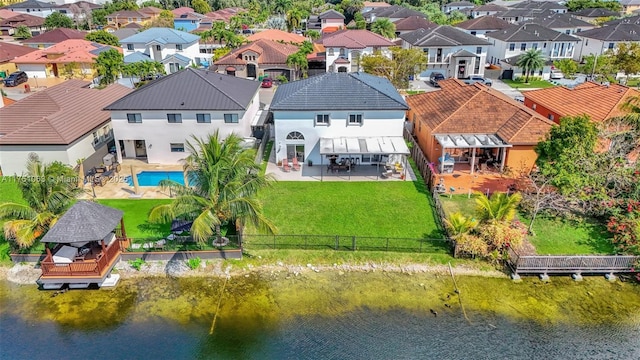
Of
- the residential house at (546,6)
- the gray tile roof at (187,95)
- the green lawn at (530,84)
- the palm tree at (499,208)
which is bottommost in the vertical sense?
the green lawn at (530,84)

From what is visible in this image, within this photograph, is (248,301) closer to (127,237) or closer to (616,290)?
(127,237)

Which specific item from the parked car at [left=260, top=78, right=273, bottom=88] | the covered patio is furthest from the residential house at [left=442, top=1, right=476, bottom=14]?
the covered patio

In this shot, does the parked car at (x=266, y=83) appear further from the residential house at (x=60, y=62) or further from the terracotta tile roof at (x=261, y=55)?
the residential house at (x=60, y=62)

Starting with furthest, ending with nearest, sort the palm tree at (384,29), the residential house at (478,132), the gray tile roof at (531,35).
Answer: the palm tree at (384,29), the gray tile roof at (531,35), the residential house at (478,132)

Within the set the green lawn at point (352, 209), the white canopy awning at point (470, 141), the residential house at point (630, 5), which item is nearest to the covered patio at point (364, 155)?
the green lawn at point (352, 209)

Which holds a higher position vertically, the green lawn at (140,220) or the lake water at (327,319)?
the green lawn at (140,220)

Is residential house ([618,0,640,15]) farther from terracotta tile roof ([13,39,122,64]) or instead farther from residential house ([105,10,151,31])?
terracotta tile roof ([13,39,122,64])

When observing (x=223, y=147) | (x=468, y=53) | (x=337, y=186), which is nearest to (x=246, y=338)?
(x=223, y=147)

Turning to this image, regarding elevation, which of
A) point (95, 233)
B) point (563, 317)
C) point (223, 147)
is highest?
point (223, 147)

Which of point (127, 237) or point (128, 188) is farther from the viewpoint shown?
point (128, 188)
